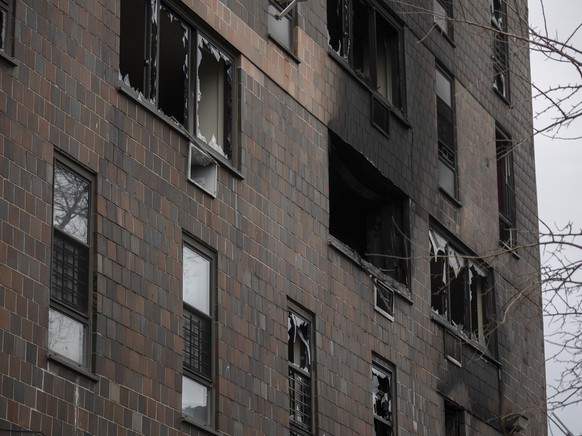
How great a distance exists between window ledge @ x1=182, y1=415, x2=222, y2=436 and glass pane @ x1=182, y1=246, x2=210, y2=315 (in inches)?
62.4

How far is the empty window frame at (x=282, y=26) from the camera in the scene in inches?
992

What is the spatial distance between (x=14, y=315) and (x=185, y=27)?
664cm

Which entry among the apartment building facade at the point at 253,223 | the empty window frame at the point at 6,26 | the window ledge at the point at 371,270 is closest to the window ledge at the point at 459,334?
the apartment building facade at the point at 253,223

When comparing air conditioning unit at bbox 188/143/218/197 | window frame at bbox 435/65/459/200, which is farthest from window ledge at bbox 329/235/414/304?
air conditioning unit at bbox 188/143/218/197

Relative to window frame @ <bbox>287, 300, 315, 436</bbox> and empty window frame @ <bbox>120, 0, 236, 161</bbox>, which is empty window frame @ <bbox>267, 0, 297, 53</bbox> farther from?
window frame @ <bbox>287, 300, 315, 436</bbox>

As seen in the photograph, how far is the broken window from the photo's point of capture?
78.3 ft

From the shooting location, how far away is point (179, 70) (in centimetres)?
2250

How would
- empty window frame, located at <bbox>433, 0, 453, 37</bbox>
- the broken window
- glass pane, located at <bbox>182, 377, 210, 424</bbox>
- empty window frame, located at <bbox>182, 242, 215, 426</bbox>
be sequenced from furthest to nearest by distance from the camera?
empty window frame, located at <bbox>433, 0, 453, 37</bbox>
the broken window
empty window frame, located at <bbox>182, 242, 215, 426</bbox>
glass pane, located at <bbox>182, 377, 210, 424</bbox>

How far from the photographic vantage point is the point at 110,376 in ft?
62.3

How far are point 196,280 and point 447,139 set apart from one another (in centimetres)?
1157

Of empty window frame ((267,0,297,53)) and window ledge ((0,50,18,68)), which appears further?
empty window frame ((267,0,297,53))

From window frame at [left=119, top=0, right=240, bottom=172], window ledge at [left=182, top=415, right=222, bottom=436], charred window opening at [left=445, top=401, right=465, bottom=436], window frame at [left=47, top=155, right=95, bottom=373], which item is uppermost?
window frame at [left=119, top=0, right=240, bottom=172]

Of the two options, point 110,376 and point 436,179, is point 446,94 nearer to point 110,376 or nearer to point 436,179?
Answer: point 436,179

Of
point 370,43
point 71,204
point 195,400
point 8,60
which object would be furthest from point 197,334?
point 370,43
